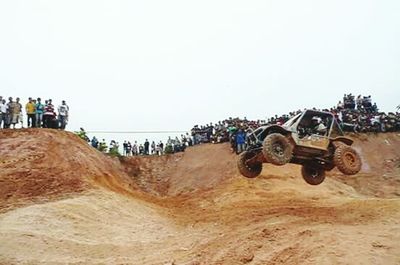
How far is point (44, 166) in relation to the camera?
20750mm

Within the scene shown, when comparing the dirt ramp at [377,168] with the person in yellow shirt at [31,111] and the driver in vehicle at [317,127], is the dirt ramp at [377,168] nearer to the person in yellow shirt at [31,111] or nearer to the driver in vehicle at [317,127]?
the driver in vehicle at [317,127]

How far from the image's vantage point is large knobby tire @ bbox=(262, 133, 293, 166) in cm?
1542

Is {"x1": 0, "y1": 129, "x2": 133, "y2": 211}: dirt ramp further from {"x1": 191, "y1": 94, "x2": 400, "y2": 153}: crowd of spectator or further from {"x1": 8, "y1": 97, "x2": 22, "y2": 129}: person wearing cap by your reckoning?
{"x1": 191, "y1": 94, "x2": 400, "y2": 153}: crowd of spectator

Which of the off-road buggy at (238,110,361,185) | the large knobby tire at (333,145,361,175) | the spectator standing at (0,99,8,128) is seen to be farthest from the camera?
the spectator standing at (0,99,8,128)

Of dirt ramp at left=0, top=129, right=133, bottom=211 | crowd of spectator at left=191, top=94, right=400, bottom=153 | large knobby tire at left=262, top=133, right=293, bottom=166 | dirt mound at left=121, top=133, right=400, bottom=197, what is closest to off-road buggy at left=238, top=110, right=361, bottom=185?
large knobby tire at left=262, top=133, right=293, bottom=166

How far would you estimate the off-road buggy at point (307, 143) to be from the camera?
15.7 meters

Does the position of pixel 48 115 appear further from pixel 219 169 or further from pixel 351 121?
pixel 351 121

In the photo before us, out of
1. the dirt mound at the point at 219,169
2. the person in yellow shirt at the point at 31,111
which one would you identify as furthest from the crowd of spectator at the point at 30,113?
the dirt mound at the point at 219,169

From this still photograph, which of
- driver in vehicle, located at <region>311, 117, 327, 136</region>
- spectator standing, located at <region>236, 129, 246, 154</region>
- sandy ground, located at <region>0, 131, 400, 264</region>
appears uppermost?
driver in vehicle, located at <region>311, 117, 327, 136</region>

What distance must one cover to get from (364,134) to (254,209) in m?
14.8

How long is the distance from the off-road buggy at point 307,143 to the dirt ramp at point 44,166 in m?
7.01

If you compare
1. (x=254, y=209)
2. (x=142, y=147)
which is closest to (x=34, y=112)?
(x=142, y=147)

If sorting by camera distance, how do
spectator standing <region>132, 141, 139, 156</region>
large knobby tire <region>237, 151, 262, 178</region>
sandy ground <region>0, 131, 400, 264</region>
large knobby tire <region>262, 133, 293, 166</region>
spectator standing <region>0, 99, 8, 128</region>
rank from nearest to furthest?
sandy ground <region>0, 131, 400, 264</region> → large knobby tire <region>262, 133, 293, 166</region> → large knobby tire <region>237, 151, 262, 178</region> → spectator standing <region>0, 99, 8, 128</region> → spectator standing <region>132, 141, 139, 156</region>

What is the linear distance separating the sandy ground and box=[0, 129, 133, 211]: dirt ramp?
4 centimetres
